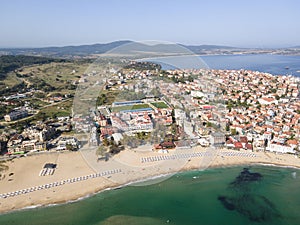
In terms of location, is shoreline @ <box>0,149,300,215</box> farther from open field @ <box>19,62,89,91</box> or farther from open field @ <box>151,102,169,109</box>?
open field @ <box>19,62,89,91</box>

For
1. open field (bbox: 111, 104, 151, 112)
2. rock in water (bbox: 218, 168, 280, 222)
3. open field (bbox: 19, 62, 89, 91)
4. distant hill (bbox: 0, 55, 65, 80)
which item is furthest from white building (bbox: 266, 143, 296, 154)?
distant hill (bbox: 0, 55, 65, 80)

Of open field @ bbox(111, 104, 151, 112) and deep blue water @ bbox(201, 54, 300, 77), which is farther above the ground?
deep blue water @ bbox(201, 54, 300, 77)

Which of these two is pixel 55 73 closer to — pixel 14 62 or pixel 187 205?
pixel 14 62

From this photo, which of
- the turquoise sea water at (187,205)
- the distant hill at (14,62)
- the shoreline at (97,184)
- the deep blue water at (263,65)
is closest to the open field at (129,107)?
the shoreline at (97,184)

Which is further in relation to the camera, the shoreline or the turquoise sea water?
the shoreline

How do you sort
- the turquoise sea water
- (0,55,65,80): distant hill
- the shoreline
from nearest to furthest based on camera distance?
the turquoise sea water → the shoreline → (0,55,65,80): distant hill

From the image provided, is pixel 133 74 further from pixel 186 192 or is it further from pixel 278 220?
pixel 278 220
